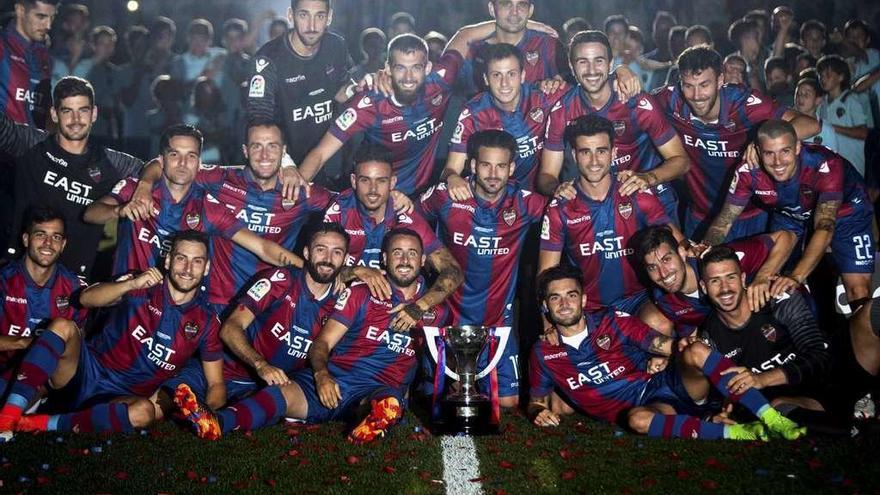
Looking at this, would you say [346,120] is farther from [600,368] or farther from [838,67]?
[838,67]

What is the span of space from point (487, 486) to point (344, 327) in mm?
1742

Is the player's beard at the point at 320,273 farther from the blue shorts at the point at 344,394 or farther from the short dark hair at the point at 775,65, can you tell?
the short dark hair at the point at 775,65

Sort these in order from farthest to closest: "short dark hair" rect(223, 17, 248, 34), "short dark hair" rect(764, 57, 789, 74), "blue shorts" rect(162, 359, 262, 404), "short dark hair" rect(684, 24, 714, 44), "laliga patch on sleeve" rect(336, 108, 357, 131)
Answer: "short dark hair" rect(223, 17, 248, 34) < "short dark hair" rect(764, 57, 789, 74) < "short dark hair" rect(684, 24, 714, 44) < "laliga patch on sleeve" rect(336, 108, 357, 131) < "blue shorts" rect(162, 359, 262, 404)

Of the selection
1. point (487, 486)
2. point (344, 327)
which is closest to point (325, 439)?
point (344, 327)

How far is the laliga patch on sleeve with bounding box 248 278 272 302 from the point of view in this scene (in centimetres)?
589

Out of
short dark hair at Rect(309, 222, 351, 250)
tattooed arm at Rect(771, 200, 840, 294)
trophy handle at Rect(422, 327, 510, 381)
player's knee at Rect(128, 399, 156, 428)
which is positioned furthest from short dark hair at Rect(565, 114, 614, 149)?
player's knee at Rect(128, 399, 156, 428)

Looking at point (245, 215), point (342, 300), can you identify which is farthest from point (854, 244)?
point (245, 215)

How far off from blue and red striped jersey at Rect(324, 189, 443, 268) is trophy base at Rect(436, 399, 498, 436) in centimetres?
136

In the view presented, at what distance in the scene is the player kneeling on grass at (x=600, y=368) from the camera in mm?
5504

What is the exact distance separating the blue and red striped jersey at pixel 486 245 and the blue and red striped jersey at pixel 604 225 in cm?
24

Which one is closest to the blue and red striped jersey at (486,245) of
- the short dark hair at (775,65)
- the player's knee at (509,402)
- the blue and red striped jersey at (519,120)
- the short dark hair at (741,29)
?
the blue and red striped jersey at (519,120)

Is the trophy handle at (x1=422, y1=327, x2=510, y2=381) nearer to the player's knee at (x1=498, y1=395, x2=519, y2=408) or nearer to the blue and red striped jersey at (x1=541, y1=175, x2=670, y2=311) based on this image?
the player's knee at (x1=498, y1=395, x2=519, y2=408)

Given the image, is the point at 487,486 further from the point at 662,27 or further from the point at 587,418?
the point at 662,27

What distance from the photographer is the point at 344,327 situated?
18.7 feet
